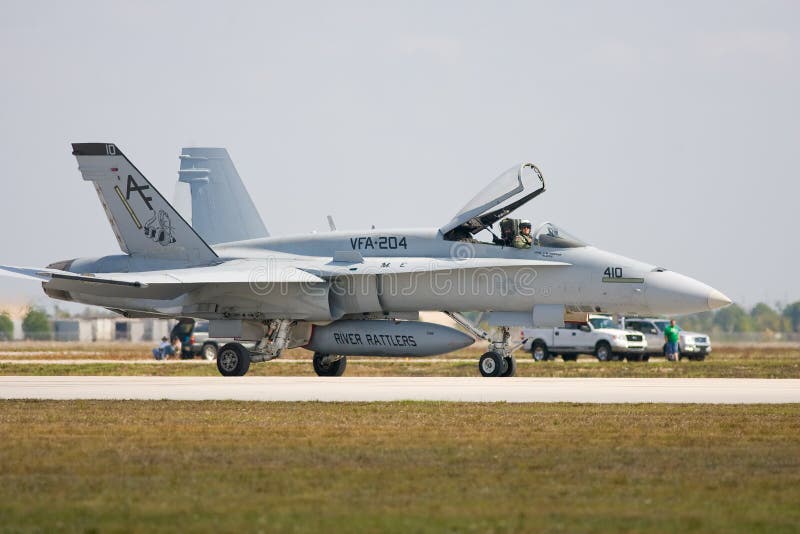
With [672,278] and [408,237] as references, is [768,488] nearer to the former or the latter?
[672,278]

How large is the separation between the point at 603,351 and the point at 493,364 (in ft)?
65.9

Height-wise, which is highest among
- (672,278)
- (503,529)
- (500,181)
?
(500,181)

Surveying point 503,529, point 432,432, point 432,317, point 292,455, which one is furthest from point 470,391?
point 432,317

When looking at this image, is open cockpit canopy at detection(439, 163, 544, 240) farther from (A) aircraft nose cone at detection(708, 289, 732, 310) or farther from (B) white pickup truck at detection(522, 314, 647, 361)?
(B) white pickup truck at detection(522, 314, 647, 361)

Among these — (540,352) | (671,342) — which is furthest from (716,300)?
(540,352)

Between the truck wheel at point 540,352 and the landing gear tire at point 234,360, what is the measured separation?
2110cm

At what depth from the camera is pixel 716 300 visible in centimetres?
2475

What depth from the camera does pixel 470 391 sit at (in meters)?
20.6

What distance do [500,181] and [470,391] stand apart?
6.93 metres

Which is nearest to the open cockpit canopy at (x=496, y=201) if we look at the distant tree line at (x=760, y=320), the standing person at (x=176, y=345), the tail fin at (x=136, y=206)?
the tail fin at (x=136, y=206)

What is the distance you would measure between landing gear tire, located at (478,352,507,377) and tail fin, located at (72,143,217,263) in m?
6.64

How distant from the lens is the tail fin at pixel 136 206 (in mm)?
27844

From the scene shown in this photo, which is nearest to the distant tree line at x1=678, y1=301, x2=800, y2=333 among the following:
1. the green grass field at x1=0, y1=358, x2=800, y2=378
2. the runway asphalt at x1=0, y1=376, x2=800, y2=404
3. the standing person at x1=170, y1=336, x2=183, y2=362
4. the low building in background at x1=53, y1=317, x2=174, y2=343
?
the low building in background at x1=53, y1=317, x2=174, y2=343

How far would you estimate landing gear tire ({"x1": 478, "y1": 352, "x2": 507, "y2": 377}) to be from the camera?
1039 inches
